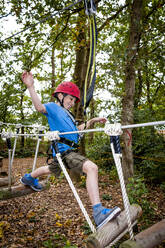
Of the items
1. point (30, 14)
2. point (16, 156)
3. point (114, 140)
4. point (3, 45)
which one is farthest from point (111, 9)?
point (16, 156)

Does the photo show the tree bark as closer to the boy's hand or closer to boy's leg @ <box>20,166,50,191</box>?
boy's leg @ <box>20,166,50,191</box>

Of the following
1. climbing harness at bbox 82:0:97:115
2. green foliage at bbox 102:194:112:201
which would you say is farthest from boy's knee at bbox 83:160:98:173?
green foliage at bbox 102:194:112:201

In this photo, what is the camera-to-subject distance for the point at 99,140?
650cm

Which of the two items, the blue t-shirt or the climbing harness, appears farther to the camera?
the blue t-shirt

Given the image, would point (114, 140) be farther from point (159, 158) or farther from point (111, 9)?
point (111, 9)

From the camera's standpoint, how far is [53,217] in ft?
12.2

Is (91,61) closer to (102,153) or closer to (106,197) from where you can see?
(106,197)

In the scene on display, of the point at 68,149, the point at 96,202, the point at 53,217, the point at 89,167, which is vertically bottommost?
the point at 53,217

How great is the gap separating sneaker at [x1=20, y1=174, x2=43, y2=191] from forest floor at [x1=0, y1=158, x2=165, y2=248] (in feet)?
2.48

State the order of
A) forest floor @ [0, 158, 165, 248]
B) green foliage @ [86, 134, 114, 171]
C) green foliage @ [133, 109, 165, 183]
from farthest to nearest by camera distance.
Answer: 1. green foliage @ [86, 134, 114, 171]
2. green foliage @ [133, 109, 165, 183]
3. forest floor @ [0, 158, 165, 248]

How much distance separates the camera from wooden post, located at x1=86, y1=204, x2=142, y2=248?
4.36 feet

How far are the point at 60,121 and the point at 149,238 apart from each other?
1309mm

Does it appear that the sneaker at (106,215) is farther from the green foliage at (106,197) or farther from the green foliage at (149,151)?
the green foliage at (149,151)

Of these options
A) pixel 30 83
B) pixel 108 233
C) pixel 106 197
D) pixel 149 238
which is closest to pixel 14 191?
pixel 30 83
